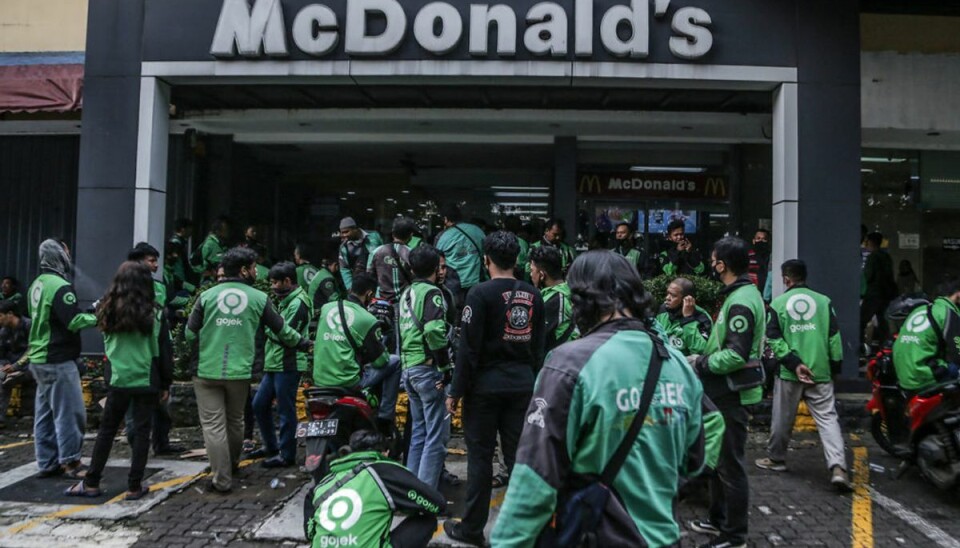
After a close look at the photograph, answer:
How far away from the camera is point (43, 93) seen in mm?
10133

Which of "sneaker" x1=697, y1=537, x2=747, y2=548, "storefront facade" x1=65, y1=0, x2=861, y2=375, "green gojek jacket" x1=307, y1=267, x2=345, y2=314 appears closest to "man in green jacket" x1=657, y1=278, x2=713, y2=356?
"sneaker" x1=697, y1=537, x2=747, y2=548

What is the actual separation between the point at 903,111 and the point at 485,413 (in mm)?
9805

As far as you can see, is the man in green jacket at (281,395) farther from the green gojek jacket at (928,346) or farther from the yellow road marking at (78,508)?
the green gojek jacket at (928,346)

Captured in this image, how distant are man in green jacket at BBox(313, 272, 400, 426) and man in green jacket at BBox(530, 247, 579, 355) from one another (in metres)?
1.49

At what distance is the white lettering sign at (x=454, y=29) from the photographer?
366 inches

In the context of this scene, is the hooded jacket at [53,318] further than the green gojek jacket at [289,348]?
No

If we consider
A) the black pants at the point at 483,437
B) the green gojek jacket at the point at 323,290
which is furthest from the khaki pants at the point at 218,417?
the green gojek jacket at the point at 323,290

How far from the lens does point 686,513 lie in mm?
5711

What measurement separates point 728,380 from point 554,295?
1793mm

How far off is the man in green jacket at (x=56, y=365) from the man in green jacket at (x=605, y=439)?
18.3 ft

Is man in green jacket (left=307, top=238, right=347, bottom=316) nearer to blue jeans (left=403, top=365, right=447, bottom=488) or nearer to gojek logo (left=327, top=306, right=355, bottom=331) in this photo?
gojek logo (left=327, top=306, right=355, bottom=331)

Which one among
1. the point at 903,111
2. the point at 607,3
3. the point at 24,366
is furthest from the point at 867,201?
the point at 24,366

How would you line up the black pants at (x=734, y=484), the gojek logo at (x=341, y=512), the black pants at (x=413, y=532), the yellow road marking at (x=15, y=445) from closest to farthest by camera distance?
the gojek logo at (x=341, y=512), the black pants at (x=413, y=532), the black pants at (x=734, y=484), the yellow road marking at (x=15, y=445)

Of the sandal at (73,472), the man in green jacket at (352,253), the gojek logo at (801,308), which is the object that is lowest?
the sandal at (73,472)
